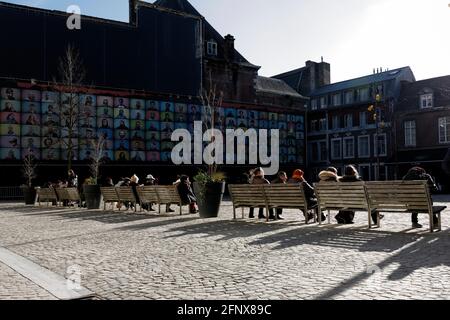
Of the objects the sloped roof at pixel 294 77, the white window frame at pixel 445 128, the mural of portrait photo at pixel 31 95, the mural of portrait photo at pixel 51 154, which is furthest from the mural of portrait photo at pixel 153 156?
the sloped roof at pixel 294 77

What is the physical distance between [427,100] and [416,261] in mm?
42841

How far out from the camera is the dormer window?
48.3m

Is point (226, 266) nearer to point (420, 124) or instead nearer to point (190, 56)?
point (190, 56)

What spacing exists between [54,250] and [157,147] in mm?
32838

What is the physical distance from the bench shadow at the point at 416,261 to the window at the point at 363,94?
44.6 meters

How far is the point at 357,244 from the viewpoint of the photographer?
25.2 feet

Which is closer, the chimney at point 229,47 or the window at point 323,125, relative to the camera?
the chimney at point 229,47

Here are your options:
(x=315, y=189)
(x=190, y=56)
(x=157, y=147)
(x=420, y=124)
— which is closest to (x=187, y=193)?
(x=315, y=189)

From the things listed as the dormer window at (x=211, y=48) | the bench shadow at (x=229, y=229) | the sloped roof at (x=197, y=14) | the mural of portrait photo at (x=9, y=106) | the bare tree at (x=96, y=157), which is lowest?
the bench shadow at (x=229, y=229)

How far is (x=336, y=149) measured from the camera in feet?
176

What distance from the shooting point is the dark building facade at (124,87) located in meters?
35.5

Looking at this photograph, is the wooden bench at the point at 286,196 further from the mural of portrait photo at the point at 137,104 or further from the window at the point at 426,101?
the window at the point at 426,101

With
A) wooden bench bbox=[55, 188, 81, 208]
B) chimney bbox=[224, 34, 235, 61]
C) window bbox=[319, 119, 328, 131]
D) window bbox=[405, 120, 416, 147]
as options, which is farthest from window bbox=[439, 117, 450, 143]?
wooden bench bbox=[55, 188, 81, 208]

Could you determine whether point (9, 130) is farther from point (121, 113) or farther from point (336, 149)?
point (336, 149)
